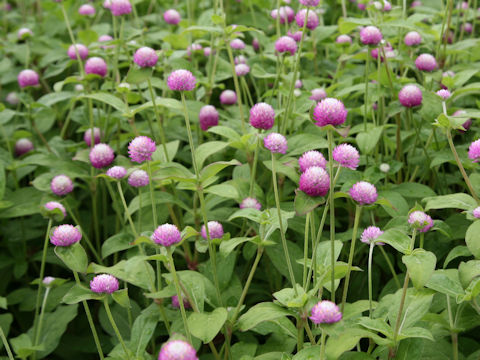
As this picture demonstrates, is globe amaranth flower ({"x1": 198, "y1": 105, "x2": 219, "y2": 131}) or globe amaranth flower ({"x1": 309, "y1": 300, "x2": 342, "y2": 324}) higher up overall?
globe amaranth flower ({"x1": 309, "y1": 300, "x2": 342, "y2": 324})

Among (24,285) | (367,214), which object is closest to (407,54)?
(367,214)

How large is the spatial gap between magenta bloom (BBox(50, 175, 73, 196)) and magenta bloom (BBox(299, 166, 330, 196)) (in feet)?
3.74

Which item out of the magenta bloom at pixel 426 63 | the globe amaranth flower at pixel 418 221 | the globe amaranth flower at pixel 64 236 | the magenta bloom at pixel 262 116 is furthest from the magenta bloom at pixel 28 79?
the globe amaranth flower at pixel 418 221

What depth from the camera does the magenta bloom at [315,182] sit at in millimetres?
1435

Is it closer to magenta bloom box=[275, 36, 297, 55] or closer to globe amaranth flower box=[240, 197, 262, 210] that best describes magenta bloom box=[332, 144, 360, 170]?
globe amaranth flower box=[240, 197, 262, 210]

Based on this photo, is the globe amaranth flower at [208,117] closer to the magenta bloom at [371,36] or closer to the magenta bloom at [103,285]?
the magenta bloom at [371,36]

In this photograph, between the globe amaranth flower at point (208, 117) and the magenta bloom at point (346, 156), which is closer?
the magenta bloom at point (346, 156)

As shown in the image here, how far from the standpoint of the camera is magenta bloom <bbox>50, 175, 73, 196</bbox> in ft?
7.23

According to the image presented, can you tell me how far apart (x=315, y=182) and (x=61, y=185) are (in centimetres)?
119

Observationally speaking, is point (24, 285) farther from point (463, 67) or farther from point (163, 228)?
point (463, 67)

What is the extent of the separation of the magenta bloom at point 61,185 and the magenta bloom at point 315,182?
1141 millimetres

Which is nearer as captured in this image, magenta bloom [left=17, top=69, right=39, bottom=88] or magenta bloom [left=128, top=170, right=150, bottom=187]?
magenta bloom [left=128, top=170, right=150, bottom=187]

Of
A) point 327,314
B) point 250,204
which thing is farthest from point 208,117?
point 327,314

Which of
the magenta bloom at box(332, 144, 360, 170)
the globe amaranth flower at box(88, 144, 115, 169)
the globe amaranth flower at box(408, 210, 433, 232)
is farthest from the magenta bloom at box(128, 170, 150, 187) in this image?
the globe amaranth flower at box(408, 210, 433, 232)
